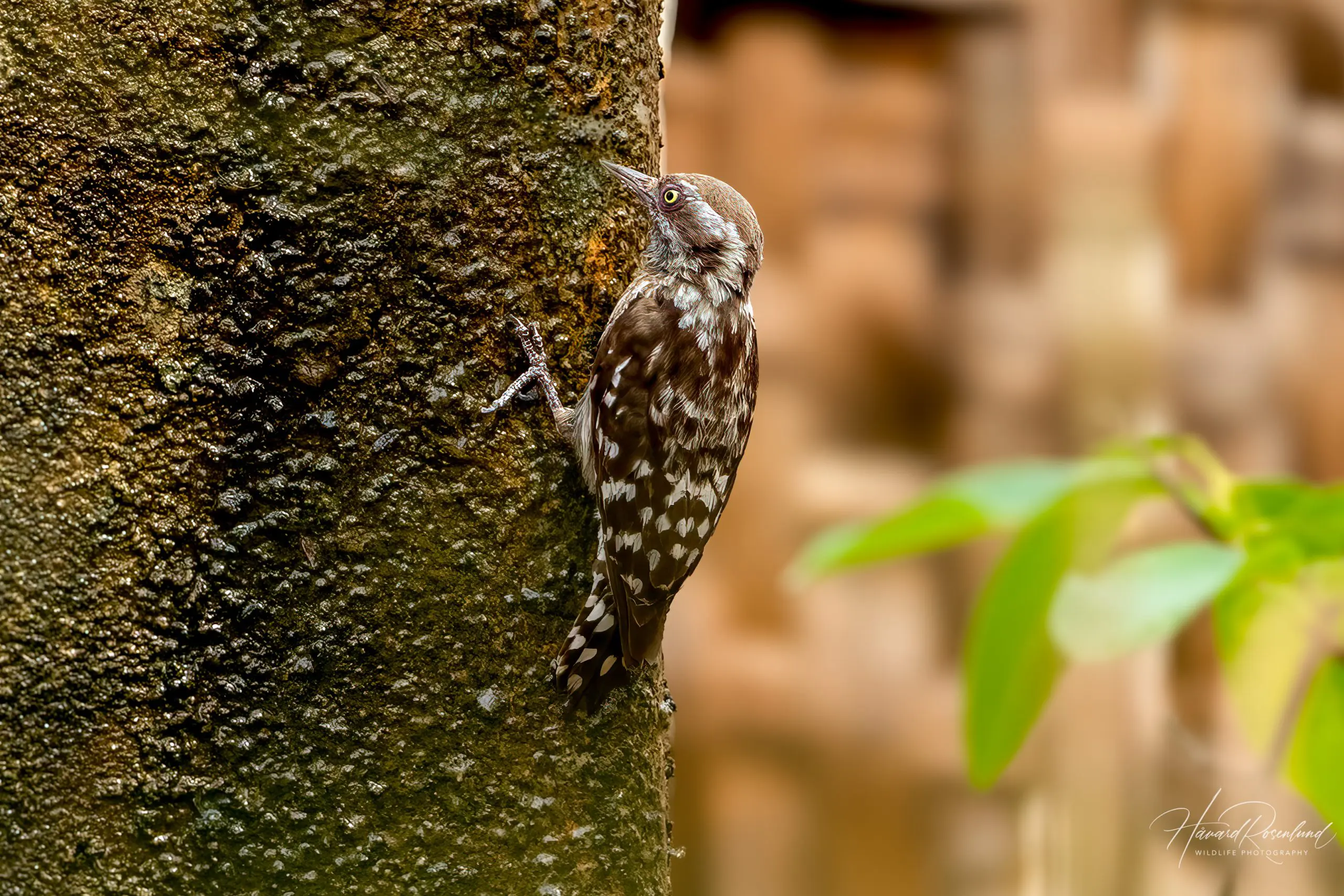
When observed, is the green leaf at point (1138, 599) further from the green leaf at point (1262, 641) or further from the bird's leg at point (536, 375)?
the bird's leg at point (536, 375)

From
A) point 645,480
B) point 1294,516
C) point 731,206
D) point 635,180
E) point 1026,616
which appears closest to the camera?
point 1294,516

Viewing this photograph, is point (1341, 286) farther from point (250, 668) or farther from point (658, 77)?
point (250, 668)

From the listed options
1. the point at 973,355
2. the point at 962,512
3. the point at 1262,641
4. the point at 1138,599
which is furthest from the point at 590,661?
the point at 973,355

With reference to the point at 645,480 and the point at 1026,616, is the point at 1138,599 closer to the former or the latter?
the point at 1026,616

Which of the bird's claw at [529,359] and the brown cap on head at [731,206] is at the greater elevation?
the brown cap on head at [731,206]

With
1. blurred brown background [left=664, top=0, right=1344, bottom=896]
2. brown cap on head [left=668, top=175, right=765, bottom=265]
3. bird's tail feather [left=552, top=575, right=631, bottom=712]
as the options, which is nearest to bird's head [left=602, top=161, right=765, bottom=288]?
brown cap on head [left=668, top=175, right=765, bottom=265]

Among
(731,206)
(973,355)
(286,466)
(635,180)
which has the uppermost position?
(635,180)

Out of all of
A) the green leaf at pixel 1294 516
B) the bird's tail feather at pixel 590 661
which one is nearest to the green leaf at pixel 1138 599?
the green leaf at pixel 1294 516
